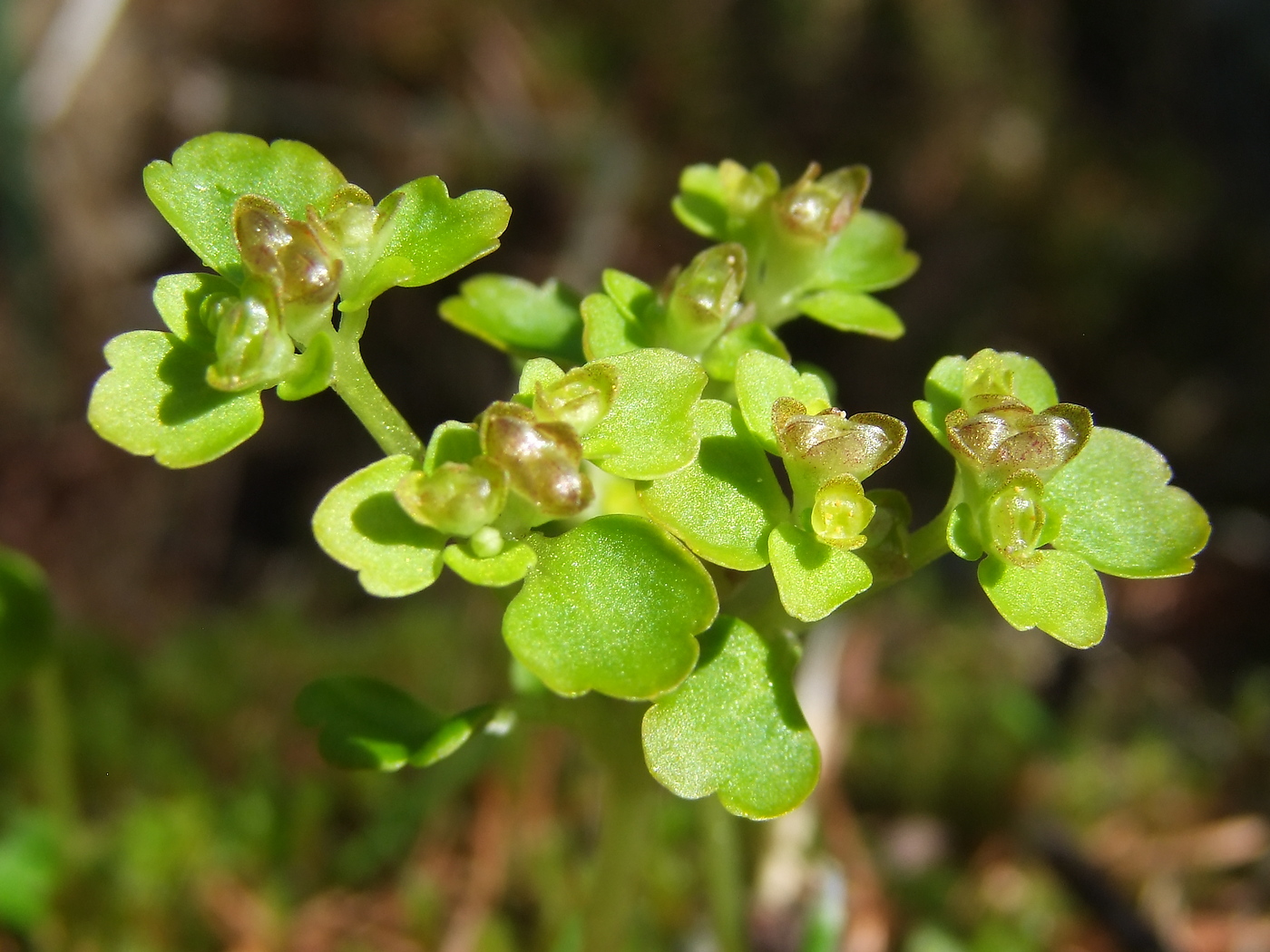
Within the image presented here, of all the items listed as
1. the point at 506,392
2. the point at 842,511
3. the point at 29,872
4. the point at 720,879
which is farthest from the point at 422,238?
the point at 506,392

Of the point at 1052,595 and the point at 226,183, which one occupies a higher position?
the point at 226,183

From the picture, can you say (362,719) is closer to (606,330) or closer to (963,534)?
(606,330)

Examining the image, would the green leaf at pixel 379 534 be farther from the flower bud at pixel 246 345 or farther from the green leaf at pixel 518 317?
the green leaf at pixel 518 317

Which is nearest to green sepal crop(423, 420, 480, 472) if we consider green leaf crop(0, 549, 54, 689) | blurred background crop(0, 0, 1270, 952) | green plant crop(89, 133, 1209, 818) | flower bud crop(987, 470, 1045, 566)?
green plant crop(89, 133, 1209, 818)

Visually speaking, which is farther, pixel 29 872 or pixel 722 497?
pixel 29 872

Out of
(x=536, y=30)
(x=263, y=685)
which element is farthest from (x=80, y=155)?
(x=263, y=685)

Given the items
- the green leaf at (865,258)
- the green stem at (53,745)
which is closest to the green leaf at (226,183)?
the green leaf at (865,258)

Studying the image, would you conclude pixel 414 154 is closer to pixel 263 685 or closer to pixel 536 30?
pixel 536 30
